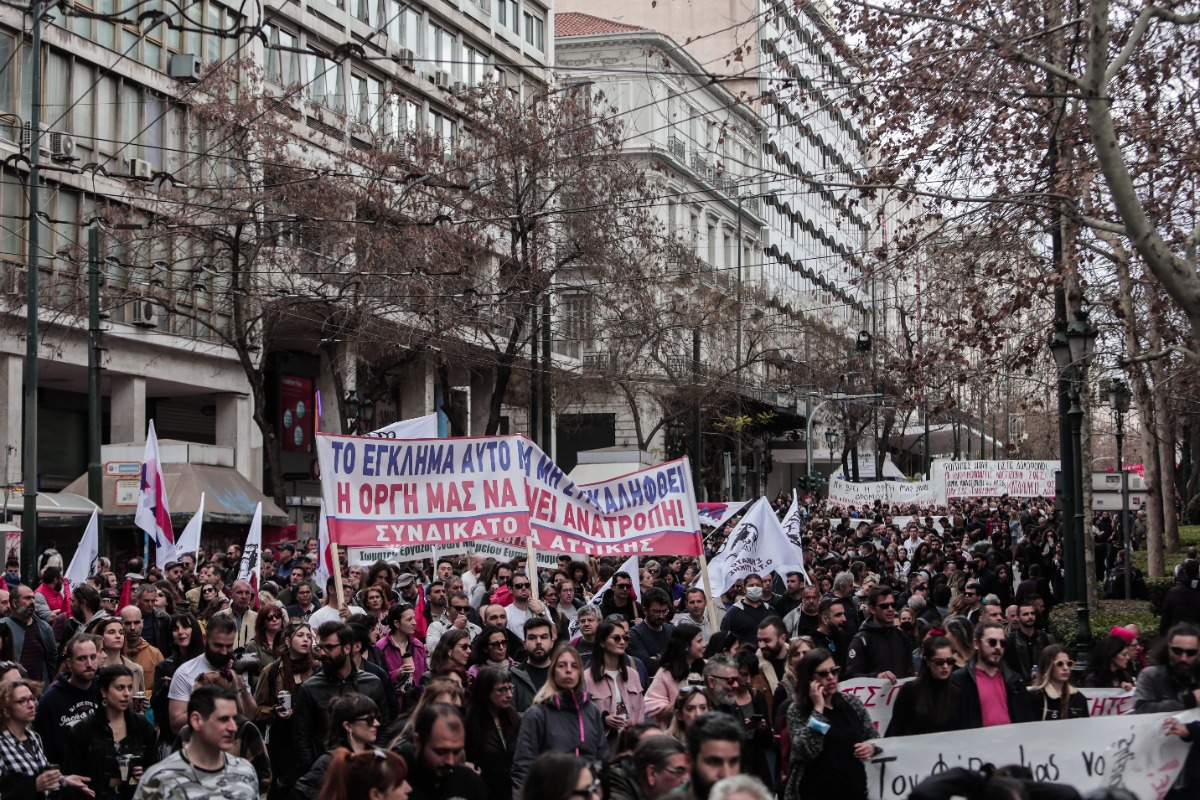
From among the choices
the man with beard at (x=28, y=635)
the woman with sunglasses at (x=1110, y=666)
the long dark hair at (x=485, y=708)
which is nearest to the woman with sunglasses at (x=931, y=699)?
the woman with sunglasses at (x=1110, y=666)

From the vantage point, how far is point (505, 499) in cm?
1396

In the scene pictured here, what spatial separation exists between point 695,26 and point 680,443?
878 inches

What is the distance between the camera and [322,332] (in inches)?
1540

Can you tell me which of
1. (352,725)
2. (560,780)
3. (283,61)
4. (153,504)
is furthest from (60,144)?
(560,780)

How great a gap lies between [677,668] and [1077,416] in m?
9.76

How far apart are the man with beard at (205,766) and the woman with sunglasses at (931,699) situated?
12.0 feet

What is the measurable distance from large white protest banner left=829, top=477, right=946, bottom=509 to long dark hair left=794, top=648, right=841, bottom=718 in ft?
116

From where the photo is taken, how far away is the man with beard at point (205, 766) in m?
6.18

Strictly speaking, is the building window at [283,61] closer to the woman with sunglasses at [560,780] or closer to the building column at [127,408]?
the building column at [127,408]

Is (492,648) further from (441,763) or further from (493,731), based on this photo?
(441,763)

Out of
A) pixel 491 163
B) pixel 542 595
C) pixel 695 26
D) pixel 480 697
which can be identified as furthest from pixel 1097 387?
pixel 695 26

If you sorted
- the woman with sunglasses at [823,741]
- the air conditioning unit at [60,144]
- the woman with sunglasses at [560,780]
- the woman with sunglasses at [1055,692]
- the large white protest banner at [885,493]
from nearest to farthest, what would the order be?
the woman with sunglasses at [560,780] → the woman with sunglasses at [823,741] → the woman with sunglasses at [1055,692] → the air conditioning unit at [60,144] → the large white protest banner at [885,493]

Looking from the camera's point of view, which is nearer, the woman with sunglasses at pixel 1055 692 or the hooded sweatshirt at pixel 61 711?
the hooded sweatshirt at pixel 61 711

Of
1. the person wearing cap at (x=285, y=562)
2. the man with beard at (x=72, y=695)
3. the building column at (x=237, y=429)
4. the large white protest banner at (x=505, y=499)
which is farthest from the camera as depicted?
the building column at (x=237, y=429)
